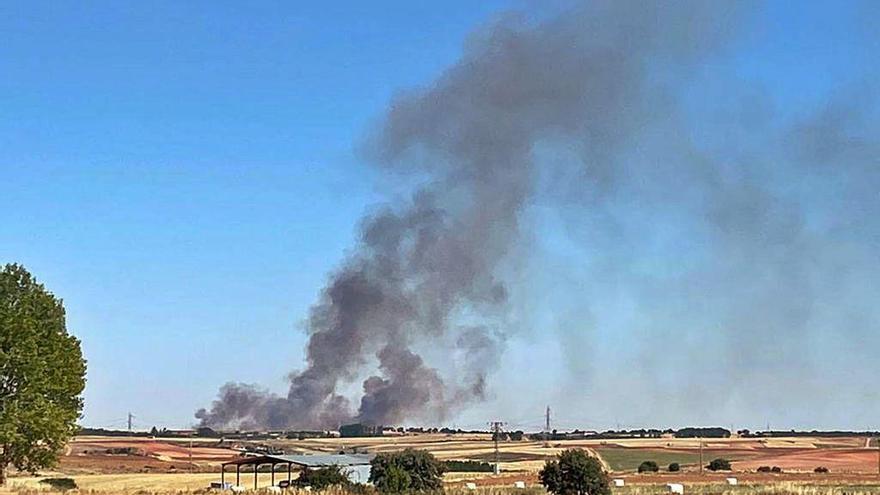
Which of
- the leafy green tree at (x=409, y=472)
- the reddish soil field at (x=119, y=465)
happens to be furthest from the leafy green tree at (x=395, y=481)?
the reddish soil field at (x=119, y=465)

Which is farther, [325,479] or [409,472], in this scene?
[325,479]

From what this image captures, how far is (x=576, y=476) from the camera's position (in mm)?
57594

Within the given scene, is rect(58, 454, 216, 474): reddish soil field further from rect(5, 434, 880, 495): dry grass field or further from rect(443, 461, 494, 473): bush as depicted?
rect(443, 461, 494, 473): bush

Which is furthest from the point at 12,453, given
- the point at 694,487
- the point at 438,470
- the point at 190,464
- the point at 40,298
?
the point at 190,464

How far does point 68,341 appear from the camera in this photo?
63.6 m

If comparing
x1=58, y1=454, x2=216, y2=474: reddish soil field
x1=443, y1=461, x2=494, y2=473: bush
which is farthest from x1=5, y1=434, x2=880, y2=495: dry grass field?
x1=443, y1=461, x2=494, y2=473: bush

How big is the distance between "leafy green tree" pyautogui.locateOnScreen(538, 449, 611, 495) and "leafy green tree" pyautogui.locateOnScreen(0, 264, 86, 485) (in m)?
26.7

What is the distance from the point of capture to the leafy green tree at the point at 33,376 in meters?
59.1

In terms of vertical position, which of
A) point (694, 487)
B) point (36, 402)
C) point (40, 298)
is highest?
point (40, 298)

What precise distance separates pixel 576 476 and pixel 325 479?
15.6 meters

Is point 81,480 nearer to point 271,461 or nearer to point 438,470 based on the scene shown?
point 271,461

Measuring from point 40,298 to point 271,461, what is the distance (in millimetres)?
21664

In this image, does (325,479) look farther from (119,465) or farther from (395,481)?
(119,465)

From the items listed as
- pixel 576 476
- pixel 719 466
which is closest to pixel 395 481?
pixel 576 476
